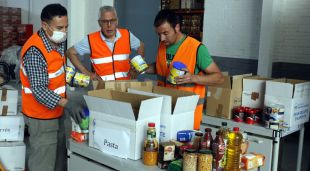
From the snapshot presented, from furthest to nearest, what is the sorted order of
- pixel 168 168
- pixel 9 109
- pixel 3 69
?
pixel 3 69 < pixel 9 109 < pixel 168 168

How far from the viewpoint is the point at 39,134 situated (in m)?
2.70

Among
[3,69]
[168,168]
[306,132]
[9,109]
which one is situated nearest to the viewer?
[168,168]

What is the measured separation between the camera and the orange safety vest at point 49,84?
8.34 ft

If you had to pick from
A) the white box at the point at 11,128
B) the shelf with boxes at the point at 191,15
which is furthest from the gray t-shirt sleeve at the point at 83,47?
the shelf with boxes at the point at 191,15

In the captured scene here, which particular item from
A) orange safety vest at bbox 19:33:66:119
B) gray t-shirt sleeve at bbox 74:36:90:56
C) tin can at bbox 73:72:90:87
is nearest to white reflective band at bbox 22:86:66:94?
orange safety vest at bbox 19:33:66:119

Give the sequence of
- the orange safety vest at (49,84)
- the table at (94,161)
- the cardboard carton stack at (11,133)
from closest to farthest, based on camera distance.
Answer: the table at (94,161) → the orange safety vest at (49,84) → the cardboard carton stack at (11,133)

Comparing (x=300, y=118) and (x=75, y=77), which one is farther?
(x=300, y=118)

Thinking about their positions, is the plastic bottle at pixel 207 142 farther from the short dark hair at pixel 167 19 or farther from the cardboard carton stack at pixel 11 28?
the cardboard carton stack at pixel 11 28

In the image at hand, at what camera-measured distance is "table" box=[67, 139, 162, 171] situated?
1.95 metres

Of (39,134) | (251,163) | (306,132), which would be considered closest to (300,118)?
(306,132)

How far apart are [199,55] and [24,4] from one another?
521cm

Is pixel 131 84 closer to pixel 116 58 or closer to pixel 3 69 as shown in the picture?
pixel 116 58

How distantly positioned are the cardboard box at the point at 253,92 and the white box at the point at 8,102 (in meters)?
2.29

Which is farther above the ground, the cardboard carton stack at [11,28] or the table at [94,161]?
the cardboard carton stack at [11,28]
